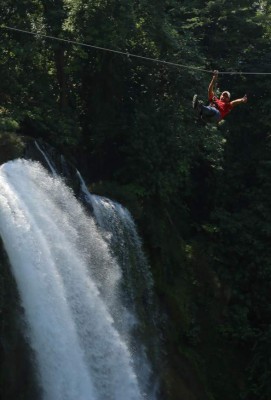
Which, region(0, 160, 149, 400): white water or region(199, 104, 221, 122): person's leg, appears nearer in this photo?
region(0, 160, 149, 400): white water

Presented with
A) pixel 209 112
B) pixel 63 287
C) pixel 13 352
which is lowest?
pixel 13 352

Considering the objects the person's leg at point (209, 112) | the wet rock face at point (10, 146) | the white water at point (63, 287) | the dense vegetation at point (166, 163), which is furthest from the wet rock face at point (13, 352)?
the person's leg at point (209, 112)

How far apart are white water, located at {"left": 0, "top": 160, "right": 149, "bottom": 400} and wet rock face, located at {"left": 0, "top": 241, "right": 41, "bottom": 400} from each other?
154 millimetres

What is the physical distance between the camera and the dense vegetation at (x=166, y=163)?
52.7 feet

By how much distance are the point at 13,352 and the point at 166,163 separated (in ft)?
26.0

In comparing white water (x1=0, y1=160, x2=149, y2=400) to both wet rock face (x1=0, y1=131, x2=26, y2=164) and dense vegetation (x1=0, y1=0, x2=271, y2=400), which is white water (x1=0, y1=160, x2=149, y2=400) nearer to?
wet rock face (x1=0, y1=131, x2=26, y2=164)

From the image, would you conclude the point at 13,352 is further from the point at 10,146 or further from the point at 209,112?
the point at 209,112

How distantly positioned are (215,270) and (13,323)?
8746 millimetres

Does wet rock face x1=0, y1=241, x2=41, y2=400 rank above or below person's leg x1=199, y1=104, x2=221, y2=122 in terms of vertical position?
below

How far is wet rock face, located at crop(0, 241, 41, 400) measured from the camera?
10.6 m

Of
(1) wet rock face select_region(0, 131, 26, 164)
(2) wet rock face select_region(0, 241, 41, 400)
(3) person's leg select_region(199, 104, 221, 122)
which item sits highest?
(3) person's leg select_region(199, 104, 221, 122)

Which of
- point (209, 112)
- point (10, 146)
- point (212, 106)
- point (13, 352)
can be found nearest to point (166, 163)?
point (212, 106)

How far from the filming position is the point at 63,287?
11656 millimetres

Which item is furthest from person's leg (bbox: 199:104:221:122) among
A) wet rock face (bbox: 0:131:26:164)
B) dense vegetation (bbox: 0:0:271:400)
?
dense vegetation (bbox: 0:0:271:400)
